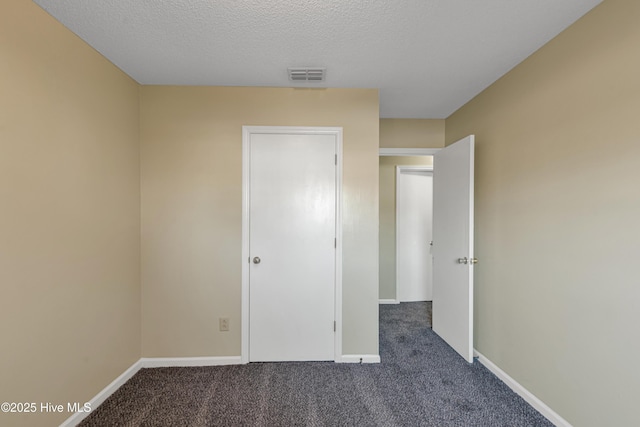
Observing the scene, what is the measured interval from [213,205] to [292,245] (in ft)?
2.55

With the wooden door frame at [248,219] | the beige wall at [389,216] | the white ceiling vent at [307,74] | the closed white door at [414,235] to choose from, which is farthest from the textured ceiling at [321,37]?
the closed white door at [414,235]

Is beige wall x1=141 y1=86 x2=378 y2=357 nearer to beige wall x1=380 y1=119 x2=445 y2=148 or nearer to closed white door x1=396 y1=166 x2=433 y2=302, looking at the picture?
beige wall x1=380 y1=119 x2=445 y2=148

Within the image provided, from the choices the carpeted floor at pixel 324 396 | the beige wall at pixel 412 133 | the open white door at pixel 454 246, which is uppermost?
the beige wall at pixel 412 133

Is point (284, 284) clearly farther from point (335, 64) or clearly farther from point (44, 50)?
point (44, 50)

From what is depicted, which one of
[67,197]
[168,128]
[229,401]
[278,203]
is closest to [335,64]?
[278,203]

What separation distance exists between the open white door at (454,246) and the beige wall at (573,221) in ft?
0.64

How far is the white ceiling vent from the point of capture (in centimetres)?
200

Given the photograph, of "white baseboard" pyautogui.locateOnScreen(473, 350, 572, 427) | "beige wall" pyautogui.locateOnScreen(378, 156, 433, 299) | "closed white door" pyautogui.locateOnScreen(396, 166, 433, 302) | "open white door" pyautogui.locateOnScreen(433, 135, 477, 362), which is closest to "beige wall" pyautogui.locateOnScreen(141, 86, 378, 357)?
"open white door" pyautogui.locateOnScreen(433, 135, 477, 362)

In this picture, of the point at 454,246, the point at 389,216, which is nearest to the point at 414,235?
the point at 389,216

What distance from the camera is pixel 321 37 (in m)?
1.64

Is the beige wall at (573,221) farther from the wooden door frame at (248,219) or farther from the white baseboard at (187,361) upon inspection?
the white baseboard at (187,361)

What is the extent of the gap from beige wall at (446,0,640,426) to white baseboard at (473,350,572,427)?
4cm

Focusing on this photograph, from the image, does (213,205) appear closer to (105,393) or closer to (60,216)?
(60,216)

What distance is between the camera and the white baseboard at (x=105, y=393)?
1.59m
